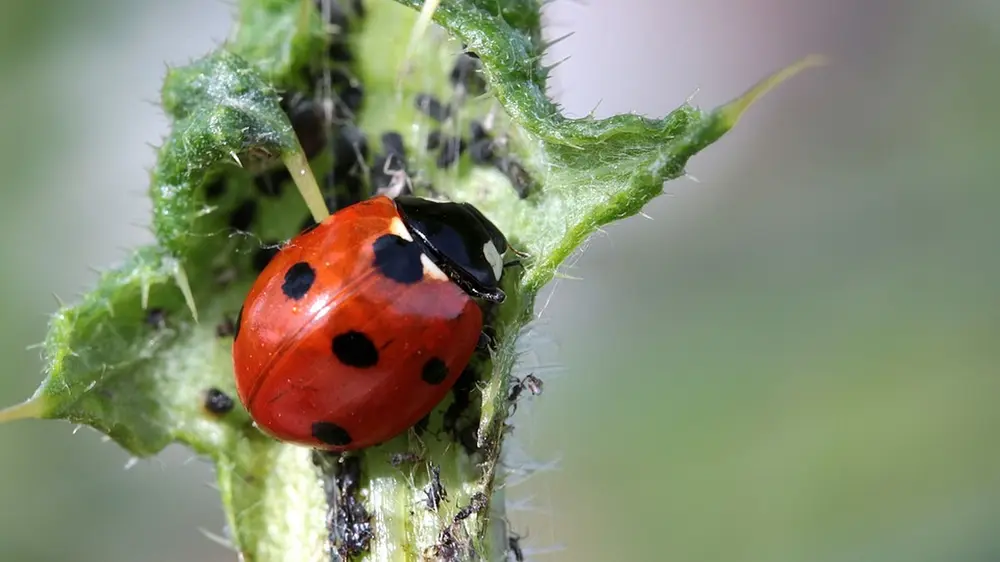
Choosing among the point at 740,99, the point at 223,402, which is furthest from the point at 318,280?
the point at 740,99

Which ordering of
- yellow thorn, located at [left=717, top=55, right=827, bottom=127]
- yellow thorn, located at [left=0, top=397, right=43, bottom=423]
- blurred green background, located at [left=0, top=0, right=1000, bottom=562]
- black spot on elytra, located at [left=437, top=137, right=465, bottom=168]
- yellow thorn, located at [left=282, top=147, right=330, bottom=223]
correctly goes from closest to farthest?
yellow thorn, located at [left=717, top=55, right=827, bottom=127], yellow thorn, located at [left=0, top=397, right=43, bottom=423], yellow thorn, located at [left=282, top=147, right=330, bottom=223], black spot on elytra, located at [left=437, top=137, right=465, bottom=168], blurred green background, located at [left=0, top=0, right=1000, bottom=562]

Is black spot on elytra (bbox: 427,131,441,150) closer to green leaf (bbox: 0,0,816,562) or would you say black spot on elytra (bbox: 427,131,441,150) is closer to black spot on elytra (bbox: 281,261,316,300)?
green leaf (bbox: 0,0,816,562)

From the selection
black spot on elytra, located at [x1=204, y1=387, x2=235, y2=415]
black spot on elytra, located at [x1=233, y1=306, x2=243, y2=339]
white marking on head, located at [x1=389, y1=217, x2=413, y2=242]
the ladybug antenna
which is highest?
white marking on head, located at [x1=389, y1=217, x2=413, y2=242]

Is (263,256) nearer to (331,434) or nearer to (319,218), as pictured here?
(319,218)

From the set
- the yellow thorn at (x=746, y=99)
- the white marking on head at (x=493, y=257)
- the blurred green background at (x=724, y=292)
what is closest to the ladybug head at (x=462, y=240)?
the white marking on head at (x=493, y=257)

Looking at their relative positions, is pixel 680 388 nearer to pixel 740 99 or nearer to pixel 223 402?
pixel 223 402

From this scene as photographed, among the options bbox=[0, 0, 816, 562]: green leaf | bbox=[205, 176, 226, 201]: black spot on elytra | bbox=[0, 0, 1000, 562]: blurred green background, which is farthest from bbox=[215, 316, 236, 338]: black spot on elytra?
bbox=[0, 0, 1000, 562]: blurred green background

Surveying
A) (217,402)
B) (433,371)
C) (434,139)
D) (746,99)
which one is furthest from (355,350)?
(746,99)

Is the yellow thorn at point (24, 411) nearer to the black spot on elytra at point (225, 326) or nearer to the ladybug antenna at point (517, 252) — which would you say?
the black spot on elytra at point (225, 326)
